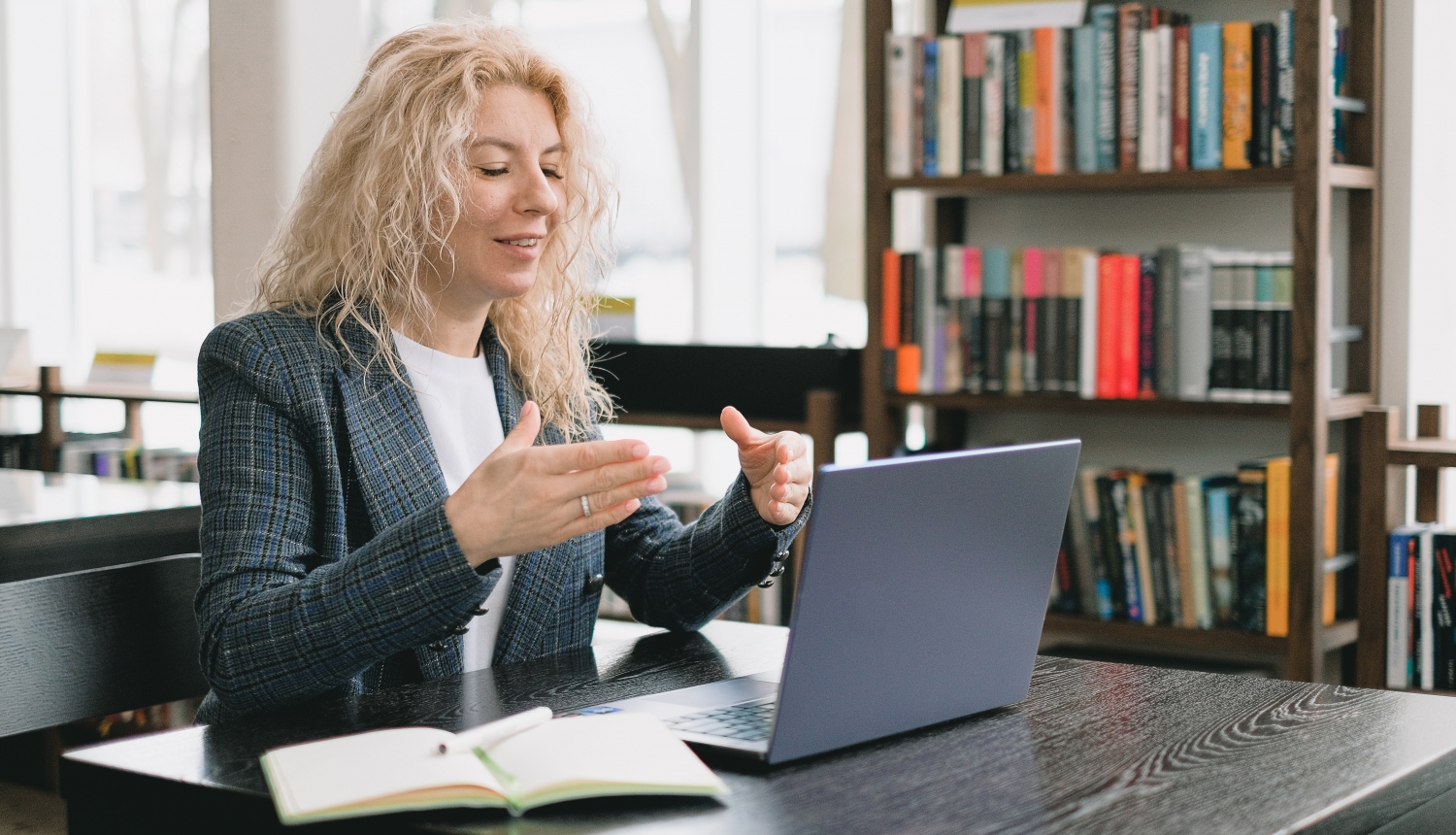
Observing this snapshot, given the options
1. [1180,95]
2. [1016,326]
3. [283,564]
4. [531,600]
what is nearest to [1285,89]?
[1180,95]

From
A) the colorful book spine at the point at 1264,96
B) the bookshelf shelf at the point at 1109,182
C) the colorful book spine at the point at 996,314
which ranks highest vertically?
the colorful book spine at the point at 1264,96

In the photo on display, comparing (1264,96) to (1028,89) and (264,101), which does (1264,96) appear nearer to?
(1028,89)

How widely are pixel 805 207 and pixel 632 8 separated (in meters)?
0.78

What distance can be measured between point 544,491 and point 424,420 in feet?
1.48

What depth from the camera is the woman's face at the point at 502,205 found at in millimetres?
1570

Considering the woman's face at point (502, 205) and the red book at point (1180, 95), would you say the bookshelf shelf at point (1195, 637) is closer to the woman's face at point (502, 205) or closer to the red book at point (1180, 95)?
the red book at point (1180, 95)

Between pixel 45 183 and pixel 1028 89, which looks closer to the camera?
pixel 1028 89

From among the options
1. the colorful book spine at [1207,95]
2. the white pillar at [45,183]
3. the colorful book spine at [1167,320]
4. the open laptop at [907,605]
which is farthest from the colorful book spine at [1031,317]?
the white pillar at [45,183]

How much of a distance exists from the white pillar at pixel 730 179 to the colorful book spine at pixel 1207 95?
147 centimetres

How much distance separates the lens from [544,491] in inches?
44.3

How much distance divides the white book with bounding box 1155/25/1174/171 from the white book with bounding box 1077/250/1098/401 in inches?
8.2

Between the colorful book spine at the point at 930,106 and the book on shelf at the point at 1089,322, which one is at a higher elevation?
the colorful book spine at the point at 930,106

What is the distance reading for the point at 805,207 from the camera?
3883 millimetres

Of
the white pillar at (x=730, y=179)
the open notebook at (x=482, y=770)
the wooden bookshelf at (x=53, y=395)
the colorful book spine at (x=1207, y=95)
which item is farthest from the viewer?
the wooden bookshelf at (x=53, y=395)
